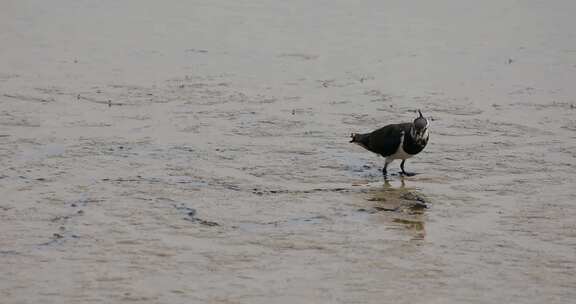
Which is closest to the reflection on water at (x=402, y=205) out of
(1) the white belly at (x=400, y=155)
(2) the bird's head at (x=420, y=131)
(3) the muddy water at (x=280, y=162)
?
(3) the muddy water at (x=280, y=162)

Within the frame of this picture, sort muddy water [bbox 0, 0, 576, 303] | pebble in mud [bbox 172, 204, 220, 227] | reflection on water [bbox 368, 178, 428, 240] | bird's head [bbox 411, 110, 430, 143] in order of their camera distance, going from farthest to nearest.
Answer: bird's head [bbox 411, 110, 430, 143], reflection on water [bbox 368, 178, 428, 240], pebble in mud [bbox 172, 204, 220, 227], muddy water [bbox 0, 0, 576, 303]

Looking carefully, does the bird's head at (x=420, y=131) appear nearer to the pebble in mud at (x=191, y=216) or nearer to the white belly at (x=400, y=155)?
the white belly at (x=400, y=155)

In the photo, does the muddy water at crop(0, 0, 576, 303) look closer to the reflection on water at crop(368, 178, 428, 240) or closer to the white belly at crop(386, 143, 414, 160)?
the reflection on water at crop(368, 178, 428, 240)

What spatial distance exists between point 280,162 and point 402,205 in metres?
1.70

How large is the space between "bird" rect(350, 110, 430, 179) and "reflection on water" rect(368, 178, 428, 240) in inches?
11.1

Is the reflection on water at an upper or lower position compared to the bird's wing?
lower

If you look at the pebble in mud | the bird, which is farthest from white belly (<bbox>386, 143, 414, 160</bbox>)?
the pebble in mud

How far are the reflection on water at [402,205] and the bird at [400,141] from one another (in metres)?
0.28

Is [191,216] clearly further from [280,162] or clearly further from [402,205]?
[280,162]

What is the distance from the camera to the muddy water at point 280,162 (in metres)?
7.94

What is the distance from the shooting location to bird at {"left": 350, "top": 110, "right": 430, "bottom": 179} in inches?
430

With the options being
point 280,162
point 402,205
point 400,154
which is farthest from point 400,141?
point 280,162

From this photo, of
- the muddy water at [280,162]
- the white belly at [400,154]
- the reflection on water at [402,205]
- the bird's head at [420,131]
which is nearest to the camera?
the muddy water at [280,162]

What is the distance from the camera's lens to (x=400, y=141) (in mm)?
10984
